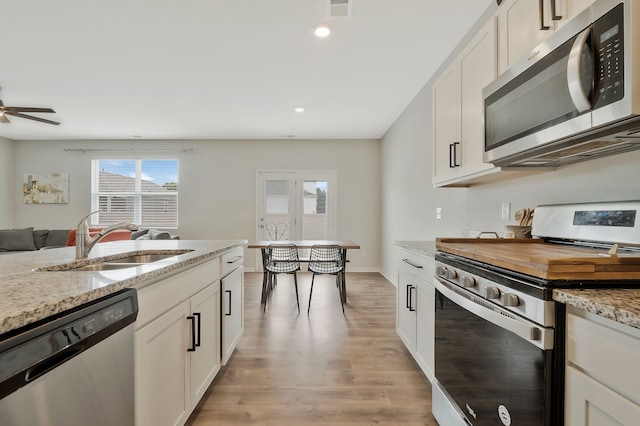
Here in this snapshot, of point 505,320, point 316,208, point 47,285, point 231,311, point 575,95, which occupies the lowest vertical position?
point 231,311

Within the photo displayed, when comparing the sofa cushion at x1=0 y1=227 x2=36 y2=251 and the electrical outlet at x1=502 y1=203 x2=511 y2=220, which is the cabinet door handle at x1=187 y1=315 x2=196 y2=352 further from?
the sofa cushion at x1=0 y1=227 x2=36 y2=251

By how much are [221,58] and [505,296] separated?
116 inches

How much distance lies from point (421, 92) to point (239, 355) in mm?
3321

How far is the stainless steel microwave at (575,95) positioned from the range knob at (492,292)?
0.60 m

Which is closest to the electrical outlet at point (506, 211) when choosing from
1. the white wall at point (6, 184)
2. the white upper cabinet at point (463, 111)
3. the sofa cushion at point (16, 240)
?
the white upper cabinet at point (463, 111)

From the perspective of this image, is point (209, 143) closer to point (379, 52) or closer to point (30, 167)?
point (30, 167)

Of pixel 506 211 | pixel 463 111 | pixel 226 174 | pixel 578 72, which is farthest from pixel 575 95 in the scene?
pixel 226 174

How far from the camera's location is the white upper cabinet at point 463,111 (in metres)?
1.69

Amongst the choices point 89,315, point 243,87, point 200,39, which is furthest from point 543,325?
point 243,87

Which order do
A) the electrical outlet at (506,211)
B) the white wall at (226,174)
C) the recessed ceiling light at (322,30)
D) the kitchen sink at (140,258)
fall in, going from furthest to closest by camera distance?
the white wall at (226,174) → the recessed ceiling light at (322,30) → the electrical outlet at (506,211) → the kitchen sink at (140,258)

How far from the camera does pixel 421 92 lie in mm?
3523

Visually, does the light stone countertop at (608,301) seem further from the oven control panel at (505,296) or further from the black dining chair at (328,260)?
the black dining chair at (328,260)

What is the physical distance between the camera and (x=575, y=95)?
0.98m

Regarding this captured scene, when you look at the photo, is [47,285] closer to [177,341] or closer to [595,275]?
[177,341]
